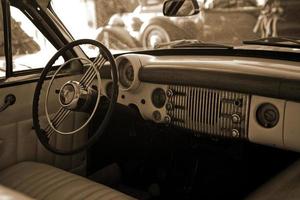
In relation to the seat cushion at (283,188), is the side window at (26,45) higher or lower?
higher

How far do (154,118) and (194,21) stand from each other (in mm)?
4149

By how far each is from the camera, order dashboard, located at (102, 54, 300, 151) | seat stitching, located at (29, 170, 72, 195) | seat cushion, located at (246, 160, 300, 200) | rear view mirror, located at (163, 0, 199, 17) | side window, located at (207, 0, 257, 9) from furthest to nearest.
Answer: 1. side window, located at (207, 0, 257, 9)
2. rear view mirror, located at (163, 0, 199, 17)
3. seat stitching, located at (29, 170, 72, 195)
4. dashboard, located at (102, 54, 300, 151)
5. seat cushion, located at (246, 160, 300, 200)

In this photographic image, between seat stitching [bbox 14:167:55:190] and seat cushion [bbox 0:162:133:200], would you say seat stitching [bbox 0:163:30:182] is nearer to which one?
seat cushion [bbox 0:162:133:200]

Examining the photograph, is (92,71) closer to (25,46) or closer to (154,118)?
(154,118)

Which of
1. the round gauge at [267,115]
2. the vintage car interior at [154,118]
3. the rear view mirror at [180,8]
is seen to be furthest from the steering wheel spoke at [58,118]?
the rear view mirror at [180,8]

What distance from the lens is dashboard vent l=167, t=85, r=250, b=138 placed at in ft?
6.35

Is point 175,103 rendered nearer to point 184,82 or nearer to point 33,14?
point 184,82

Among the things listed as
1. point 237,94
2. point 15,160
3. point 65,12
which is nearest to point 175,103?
point 237,94

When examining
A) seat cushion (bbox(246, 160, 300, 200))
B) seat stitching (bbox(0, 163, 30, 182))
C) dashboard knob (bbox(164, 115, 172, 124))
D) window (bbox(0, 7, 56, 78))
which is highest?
window (bbox(0, 7, 56, 78))

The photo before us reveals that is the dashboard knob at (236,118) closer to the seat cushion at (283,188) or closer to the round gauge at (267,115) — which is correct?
the round gauge at (267,115)

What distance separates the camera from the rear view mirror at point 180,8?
2648 mm

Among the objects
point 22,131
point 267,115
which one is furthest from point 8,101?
point 267,115

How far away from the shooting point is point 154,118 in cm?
231

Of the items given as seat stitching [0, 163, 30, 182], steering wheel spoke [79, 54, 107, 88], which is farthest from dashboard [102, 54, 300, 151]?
seat stitching [0, 163, 30, 182]
